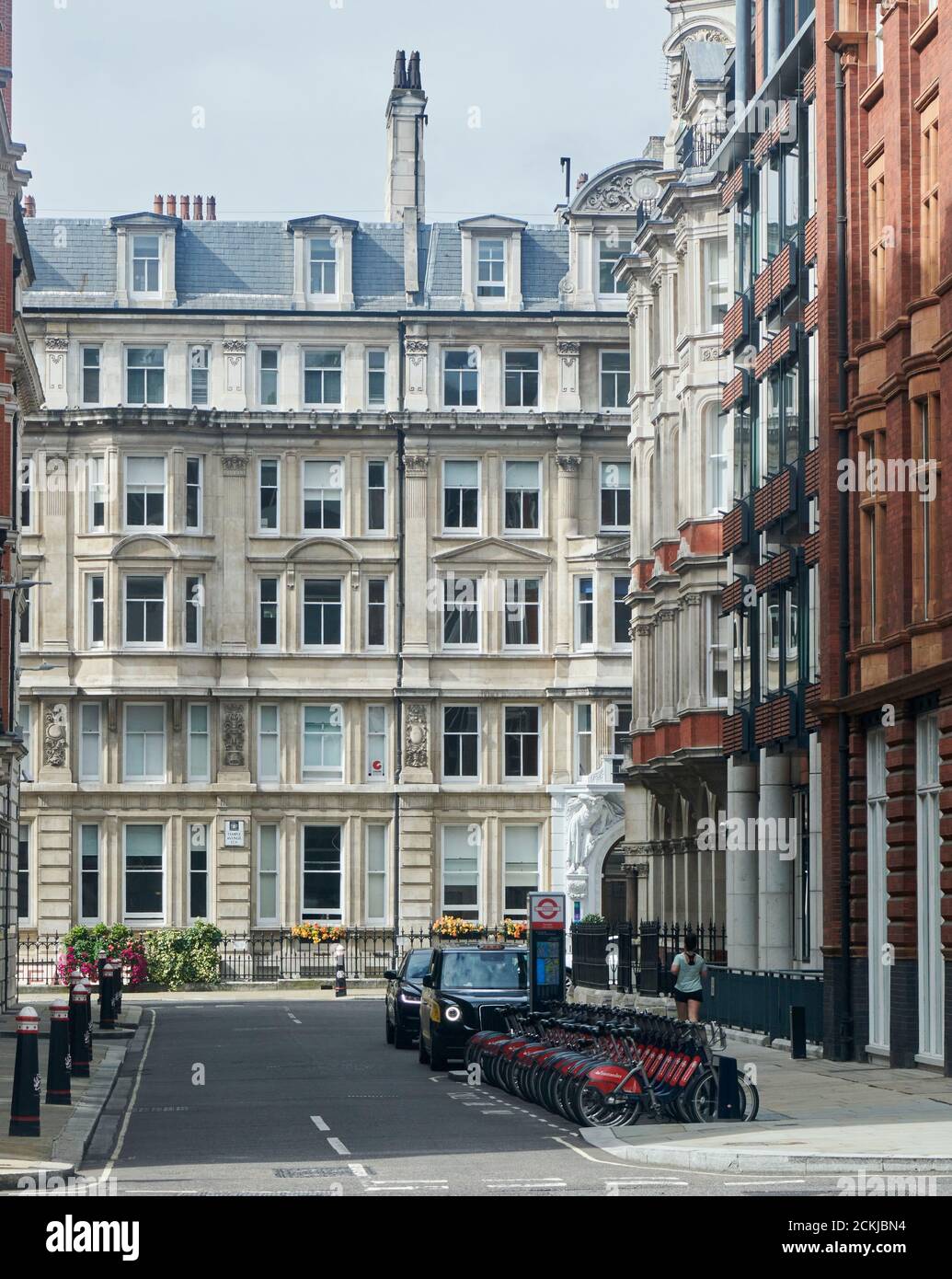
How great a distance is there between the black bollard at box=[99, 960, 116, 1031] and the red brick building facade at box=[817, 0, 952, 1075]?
15.8m

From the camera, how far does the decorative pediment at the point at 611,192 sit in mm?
68375

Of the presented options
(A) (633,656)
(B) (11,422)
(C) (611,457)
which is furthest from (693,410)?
(C) (611,457)

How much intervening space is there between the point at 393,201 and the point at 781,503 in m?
36.7

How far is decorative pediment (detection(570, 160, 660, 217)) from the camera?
224 feet

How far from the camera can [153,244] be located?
68625 millimetres

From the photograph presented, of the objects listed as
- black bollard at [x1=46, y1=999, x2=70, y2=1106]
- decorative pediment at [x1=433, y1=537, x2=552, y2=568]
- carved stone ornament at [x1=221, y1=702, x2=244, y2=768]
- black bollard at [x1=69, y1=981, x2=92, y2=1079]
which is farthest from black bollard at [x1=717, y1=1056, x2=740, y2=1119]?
decorative pediment at [x1=433, y1=537, x2=552, y2=568]

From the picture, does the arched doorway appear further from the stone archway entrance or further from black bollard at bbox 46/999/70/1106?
black bollard at bbox 46/999/70/1106

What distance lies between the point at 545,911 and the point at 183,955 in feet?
99.0

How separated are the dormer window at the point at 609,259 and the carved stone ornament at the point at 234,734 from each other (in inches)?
651

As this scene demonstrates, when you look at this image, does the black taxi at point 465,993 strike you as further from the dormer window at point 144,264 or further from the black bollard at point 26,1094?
the dormer window at point 144,264

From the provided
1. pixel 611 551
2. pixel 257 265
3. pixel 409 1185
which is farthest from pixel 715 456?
pixel 409 1185

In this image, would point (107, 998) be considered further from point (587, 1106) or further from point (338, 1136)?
point (587, 1106)

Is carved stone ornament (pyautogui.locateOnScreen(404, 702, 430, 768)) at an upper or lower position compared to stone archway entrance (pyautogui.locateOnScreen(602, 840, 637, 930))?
upper
